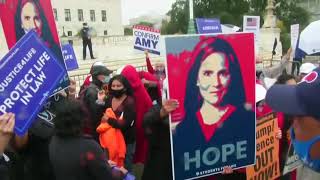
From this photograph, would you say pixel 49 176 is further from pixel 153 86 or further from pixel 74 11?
pixel 74 11

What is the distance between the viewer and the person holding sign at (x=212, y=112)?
2922 mm

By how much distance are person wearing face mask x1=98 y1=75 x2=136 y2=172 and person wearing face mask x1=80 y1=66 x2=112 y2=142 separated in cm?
19

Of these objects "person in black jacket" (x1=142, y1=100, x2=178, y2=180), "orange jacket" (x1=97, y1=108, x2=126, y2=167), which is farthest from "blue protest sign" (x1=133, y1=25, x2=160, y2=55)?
"person in black jacket" (x1=142, y1=100, x2=178, y2=180)

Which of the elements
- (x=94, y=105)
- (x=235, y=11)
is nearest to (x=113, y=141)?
(x=94, y=105)

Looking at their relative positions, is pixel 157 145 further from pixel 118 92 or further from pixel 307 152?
pixel 307 152

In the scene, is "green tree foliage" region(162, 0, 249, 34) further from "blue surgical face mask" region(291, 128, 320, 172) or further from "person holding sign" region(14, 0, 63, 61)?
"blue surgical face mask" region(291, 128, 320, 172)

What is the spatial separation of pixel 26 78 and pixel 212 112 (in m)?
1.21

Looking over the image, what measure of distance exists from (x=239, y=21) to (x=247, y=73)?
159ft

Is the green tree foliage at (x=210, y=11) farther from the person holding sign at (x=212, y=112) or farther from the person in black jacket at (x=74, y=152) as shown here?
the person in black jacket at (x=74, y=152)

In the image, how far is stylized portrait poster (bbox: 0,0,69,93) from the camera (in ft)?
10.3

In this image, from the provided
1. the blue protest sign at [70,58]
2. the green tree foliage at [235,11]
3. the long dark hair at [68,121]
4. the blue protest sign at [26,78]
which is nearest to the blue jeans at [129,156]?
the long dark hair at [68,121]

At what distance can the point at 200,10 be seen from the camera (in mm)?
54688

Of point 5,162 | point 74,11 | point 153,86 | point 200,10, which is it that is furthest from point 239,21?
point 5,162

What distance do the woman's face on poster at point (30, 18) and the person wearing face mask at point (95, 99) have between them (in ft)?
3.22
